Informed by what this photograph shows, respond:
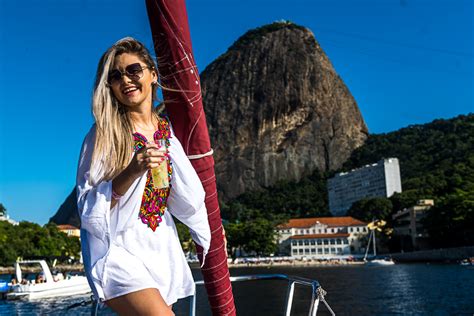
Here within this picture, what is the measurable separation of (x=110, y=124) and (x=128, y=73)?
0.28 meters

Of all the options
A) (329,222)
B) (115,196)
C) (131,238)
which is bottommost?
(131,238)

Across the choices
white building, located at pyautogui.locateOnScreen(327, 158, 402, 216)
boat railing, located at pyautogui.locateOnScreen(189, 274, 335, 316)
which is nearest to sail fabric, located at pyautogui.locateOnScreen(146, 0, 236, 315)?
boat railing, located at pyautogui.locateOnScreen(189, 274, 335, 316)

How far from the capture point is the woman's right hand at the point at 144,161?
2.12 metres

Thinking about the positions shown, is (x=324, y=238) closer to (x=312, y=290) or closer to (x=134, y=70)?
(x=312, y=290)

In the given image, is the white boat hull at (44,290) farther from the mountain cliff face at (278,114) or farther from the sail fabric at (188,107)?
the mountain cliff face at (278,114)

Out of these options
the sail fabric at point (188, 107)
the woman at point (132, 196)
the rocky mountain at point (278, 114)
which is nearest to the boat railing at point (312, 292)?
the sail fabric at point (188, 107)

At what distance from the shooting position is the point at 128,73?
2.50 m

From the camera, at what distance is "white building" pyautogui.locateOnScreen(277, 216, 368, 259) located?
10100 cm

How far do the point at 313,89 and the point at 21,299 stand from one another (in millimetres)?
133745

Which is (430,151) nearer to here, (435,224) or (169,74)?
(435,224)

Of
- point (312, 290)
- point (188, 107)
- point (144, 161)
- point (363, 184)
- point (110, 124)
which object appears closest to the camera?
point (144, 161)

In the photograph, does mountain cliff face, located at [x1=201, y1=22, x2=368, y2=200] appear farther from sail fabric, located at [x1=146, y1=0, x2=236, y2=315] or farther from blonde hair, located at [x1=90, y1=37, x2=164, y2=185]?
blonde hair, located at [x1=90, y1=37, x2=164, y2=185]

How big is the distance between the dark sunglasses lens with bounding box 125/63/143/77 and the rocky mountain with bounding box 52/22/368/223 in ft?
469

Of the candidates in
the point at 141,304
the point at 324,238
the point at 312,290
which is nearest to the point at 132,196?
the point at 141,304
